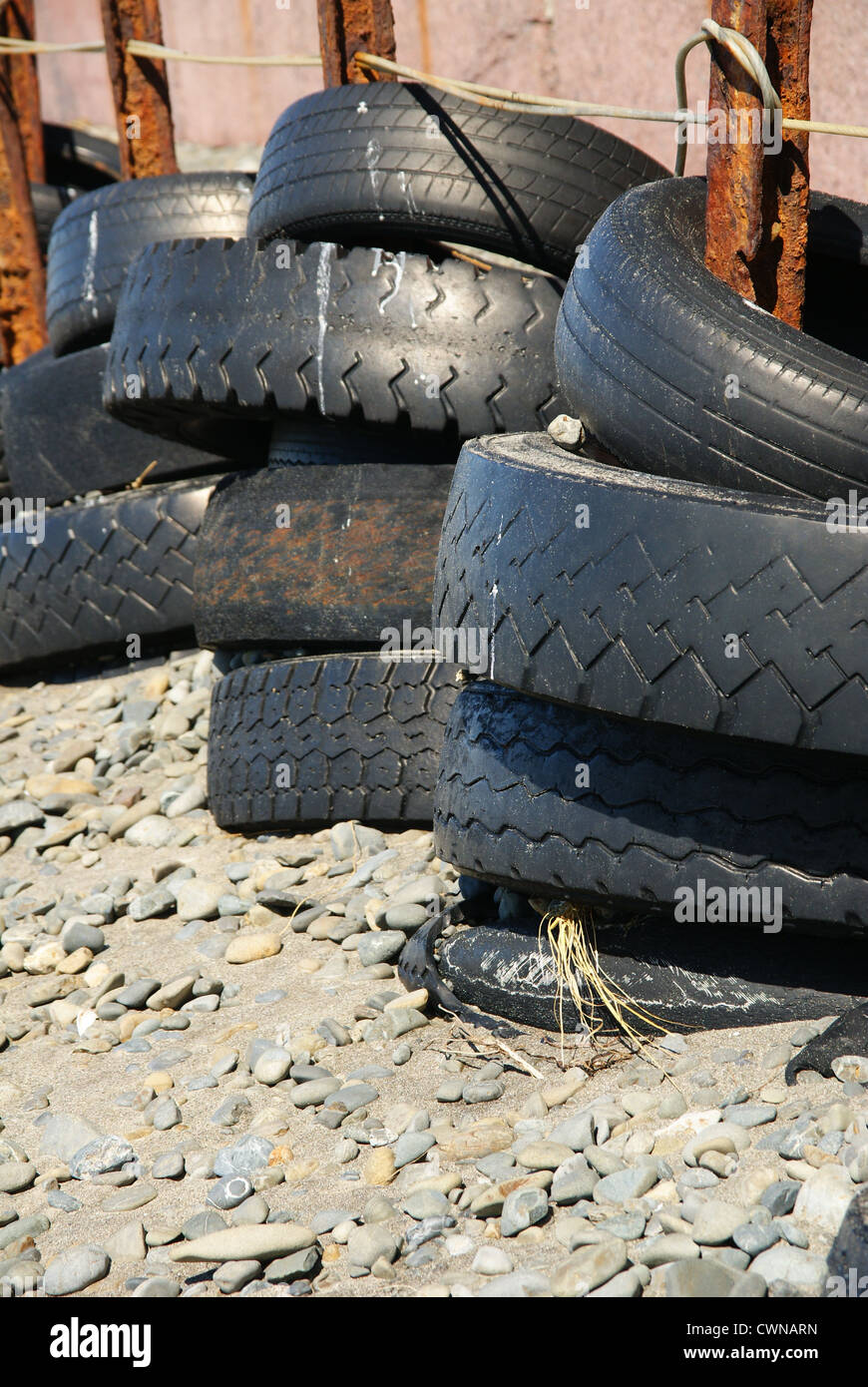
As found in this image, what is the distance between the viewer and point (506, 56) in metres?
7.32

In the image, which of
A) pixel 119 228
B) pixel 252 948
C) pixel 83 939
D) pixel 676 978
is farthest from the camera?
pixel 119 228

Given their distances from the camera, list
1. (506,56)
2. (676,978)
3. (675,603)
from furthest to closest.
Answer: (506,56)
(676,978)
(675,603)

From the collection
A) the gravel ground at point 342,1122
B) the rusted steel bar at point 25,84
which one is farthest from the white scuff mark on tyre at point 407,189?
the rusted steel bar at point 25,84

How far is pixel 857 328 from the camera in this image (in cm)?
328

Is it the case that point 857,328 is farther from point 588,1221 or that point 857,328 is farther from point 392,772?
point 588,1221

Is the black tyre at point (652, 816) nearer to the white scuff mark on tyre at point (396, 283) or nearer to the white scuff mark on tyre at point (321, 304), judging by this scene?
the white scuff mark on tyre at point (321, 304)

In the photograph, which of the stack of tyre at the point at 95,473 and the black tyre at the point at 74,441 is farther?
the black tyre at the point at 74,441

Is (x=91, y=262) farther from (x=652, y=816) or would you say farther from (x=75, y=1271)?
(x=75, y=1271)

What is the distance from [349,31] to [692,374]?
113 inches

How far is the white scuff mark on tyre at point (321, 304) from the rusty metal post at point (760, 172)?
122cm

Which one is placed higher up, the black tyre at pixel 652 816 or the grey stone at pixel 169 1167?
the black tyre at pixel 652 816

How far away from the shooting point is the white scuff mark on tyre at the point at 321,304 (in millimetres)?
3545

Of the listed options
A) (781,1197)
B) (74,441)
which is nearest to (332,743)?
(781,1197)

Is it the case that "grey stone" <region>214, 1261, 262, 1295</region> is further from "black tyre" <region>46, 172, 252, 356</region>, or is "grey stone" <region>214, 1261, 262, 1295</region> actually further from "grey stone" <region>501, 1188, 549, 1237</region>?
"black tyre" <region>46, 172, 252, 356</region>
